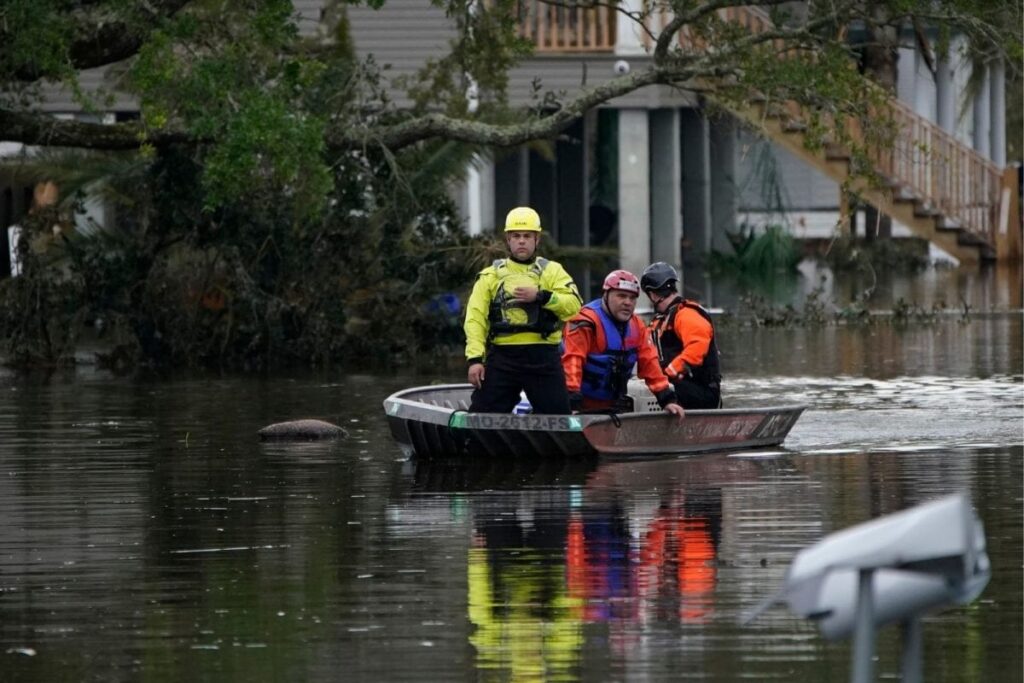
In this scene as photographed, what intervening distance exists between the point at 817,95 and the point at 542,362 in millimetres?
7447

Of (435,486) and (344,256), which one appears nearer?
(435,486)

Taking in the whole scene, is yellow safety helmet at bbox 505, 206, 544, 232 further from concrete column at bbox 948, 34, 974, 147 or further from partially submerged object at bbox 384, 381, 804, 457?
concrete column at bbox 948, 34, 974, 147

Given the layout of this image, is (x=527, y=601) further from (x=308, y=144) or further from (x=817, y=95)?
(x=817, y=95)

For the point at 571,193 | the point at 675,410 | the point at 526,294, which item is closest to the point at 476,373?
the point at 526,294

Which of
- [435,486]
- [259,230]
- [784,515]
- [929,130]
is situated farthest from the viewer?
[929,130]

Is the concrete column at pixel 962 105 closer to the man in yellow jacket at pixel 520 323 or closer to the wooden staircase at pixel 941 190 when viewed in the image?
the wooden staircase at pixel 941 190

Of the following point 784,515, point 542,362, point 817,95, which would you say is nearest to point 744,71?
point 817,95

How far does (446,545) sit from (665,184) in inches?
973

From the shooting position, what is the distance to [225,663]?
779cm

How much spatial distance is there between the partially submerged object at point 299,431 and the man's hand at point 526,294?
302 cm

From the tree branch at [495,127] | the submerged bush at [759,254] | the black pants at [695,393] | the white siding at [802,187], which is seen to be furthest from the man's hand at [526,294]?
the white siding at [802,187]

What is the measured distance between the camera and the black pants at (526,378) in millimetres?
13672

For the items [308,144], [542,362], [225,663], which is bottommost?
[225,663]

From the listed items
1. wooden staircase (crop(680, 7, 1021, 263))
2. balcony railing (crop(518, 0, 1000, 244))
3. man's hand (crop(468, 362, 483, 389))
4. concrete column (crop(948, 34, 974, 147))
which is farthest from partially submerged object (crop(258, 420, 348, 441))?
concrete column (crop(948, 34, 974, 147))
